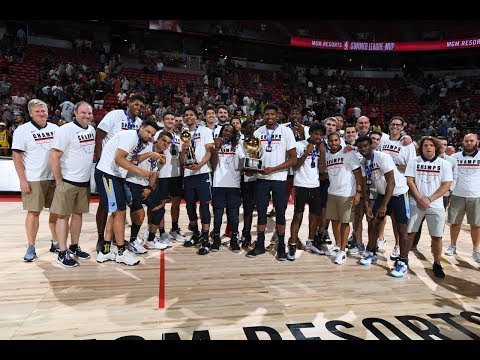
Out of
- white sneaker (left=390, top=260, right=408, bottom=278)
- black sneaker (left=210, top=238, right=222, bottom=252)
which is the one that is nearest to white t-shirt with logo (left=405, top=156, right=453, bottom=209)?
white sneaker (left=390, top=260, right=408, bottom=278)

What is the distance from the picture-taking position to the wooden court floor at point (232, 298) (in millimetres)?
2699

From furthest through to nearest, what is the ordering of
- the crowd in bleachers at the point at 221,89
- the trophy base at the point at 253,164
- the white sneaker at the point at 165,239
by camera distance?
the crowd in bleachers at the point at 221,89 < the white sneaker at the point at 165,239 < the trophy base at the point at 253,164

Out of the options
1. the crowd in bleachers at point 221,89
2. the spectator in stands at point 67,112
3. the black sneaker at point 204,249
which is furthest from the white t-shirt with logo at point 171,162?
the spectator in stands at point 67,112

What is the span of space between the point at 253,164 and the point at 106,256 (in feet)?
6.63

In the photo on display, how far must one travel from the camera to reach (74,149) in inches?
154

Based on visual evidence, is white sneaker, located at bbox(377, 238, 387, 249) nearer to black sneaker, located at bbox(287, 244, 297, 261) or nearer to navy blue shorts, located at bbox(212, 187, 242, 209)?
black sneaker, located at bbox(287, 244, 297, 261)

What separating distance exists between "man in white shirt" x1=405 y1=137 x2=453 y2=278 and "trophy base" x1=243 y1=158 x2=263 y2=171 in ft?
5.62

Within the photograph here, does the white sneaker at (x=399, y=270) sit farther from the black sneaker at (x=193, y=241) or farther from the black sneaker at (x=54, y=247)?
the black sneaker at (x=54, y=247)

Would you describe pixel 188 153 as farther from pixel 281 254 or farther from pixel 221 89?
pixel 221 89

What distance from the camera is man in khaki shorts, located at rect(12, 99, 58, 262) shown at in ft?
13.0

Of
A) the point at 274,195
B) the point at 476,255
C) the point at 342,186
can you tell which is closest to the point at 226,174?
the point at 274,195

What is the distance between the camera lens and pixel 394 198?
414 centimetres

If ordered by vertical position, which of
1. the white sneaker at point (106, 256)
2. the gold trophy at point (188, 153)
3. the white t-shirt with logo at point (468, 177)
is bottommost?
the white sneaker at point (106, 256)
